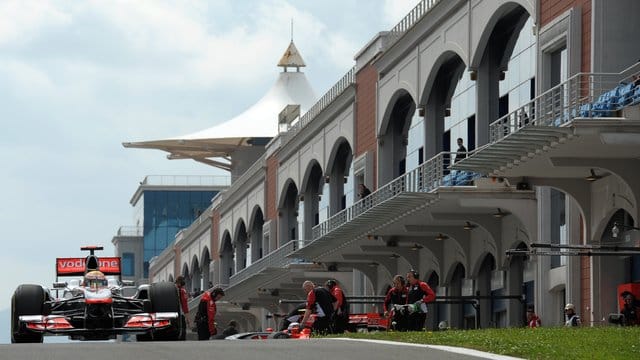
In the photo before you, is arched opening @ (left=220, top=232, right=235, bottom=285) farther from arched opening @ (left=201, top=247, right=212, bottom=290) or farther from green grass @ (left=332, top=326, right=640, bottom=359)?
green grass @ (left=332, top=326, right=640, bottom=359)

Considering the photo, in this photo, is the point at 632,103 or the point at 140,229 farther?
the point at 140,229

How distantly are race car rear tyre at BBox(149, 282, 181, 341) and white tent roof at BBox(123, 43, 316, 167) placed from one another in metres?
68.1

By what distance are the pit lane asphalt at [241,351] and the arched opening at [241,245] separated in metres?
60.1

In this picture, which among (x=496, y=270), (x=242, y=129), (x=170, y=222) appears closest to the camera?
(x=496, y=270)

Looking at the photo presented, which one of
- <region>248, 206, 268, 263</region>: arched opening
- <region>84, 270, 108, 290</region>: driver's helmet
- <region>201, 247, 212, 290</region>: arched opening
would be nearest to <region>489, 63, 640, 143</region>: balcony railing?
<region>84, 270, 108, 290</region>: driver's helmet

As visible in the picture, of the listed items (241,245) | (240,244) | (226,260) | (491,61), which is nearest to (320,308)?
(491,61)

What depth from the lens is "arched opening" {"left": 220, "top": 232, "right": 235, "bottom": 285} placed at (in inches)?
3422

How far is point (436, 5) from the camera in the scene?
152 ft

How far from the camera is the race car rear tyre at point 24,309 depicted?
27422mm

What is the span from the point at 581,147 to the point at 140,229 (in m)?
108

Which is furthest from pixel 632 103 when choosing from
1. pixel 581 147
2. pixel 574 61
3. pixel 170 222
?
pixel 170 222

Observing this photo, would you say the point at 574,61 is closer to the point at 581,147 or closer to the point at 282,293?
the point at 581,147

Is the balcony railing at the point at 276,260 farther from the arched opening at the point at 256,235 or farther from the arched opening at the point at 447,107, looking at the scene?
the arched opening at the point at 447,107

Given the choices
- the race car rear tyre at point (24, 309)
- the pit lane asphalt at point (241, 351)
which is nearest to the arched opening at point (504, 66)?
the race car rear tyre at point (24, 309)
